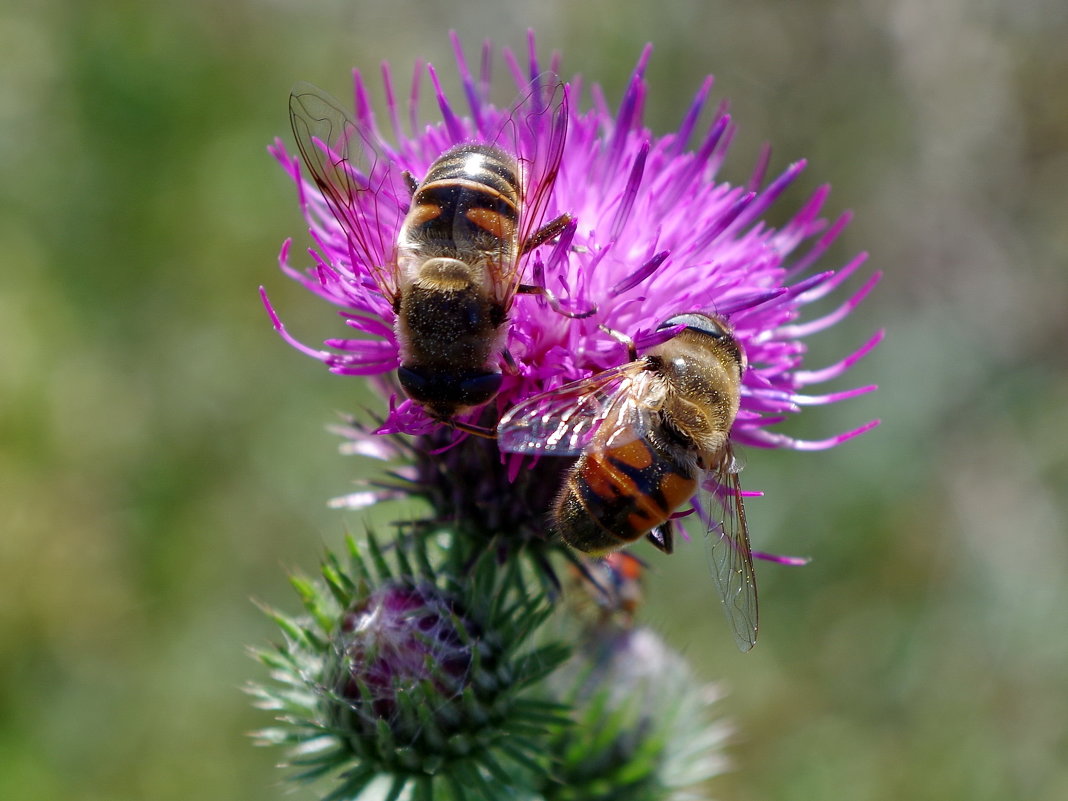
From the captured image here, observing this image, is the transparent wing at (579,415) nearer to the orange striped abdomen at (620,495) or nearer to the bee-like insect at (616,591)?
the orange striped abdomen at (620,495)

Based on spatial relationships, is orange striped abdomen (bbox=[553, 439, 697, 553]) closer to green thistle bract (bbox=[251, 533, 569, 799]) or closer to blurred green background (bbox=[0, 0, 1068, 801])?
green thistle bract (bbox=[251, 533, 569, 799])

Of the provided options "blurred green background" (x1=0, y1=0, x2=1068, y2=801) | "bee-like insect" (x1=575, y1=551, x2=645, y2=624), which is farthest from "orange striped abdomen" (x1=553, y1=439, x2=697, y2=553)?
"blurred green background" (x1=0, y1=0, x2=1068, y2=801)

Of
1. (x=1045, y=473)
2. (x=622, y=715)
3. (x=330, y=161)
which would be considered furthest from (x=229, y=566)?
(x=1045, y=473)

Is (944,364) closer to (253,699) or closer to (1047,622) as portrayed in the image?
(1047,622)

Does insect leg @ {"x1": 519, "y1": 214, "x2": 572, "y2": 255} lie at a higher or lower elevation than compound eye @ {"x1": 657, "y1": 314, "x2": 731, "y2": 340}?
higher

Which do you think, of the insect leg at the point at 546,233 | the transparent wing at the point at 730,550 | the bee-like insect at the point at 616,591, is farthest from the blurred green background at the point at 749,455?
the insect leg at the point at 546,233
